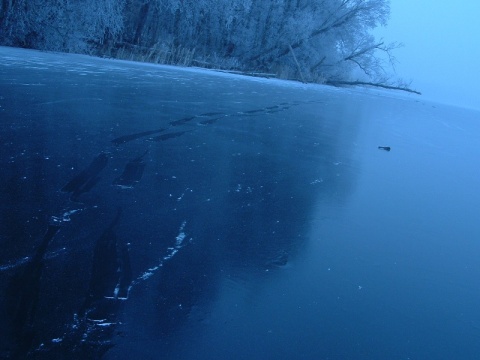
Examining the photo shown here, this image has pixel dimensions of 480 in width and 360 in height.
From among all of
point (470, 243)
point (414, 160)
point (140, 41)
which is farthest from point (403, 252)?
point (140, 41)

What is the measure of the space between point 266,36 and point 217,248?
21648 mm

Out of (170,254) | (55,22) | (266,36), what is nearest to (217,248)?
(170,254)

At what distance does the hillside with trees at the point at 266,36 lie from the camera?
728 inches

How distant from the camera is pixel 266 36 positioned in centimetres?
2222

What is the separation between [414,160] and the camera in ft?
17.2

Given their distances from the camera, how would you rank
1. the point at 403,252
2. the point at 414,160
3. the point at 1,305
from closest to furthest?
the point at 1,305
the point at 403,252
the point at 414,160

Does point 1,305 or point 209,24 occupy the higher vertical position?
point 209,24

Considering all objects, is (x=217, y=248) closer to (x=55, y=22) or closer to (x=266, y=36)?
(x=55, y=22)

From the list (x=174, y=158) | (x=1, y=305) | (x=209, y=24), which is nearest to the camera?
(x=1, y=305)

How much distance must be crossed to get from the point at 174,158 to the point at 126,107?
2191 millimetres

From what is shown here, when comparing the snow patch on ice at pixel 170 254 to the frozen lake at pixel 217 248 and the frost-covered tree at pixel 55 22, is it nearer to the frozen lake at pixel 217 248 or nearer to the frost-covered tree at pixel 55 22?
the frozen lake at pixel 217 248

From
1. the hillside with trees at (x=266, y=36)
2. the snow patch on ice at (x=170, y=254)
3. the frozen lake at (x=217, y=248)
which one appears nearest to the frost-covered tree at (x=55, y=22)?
the hillside with trees at (x=266, y=36)

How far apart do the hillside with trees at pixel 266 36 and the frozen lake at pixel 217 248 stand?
44.1 ft

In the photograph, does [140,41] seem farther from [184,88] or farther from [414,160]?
[414,160]
